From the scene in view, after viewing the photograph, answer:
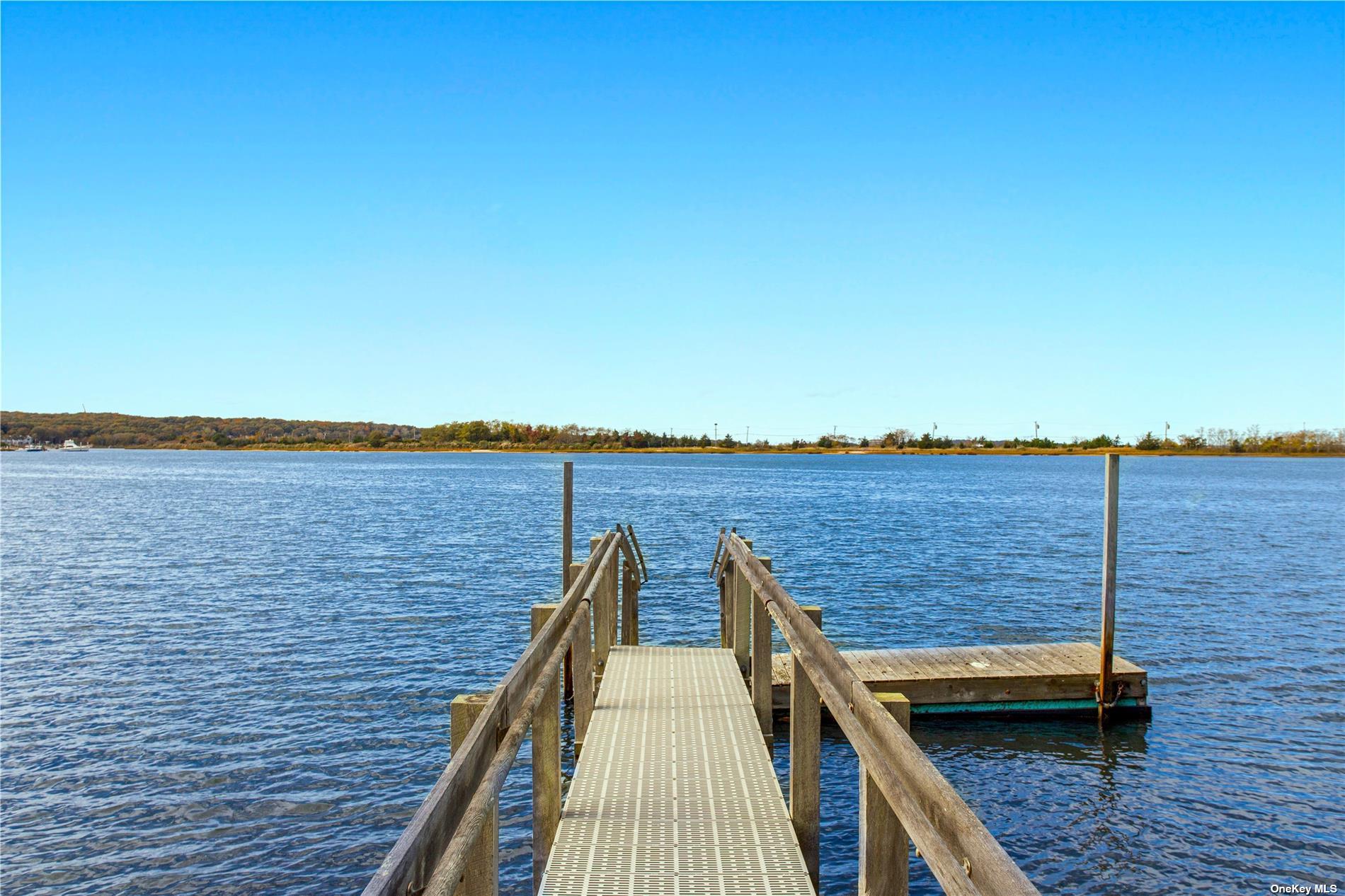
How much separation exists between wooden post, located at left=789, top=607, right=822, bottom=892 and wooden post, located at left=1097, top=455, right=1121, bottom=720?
8528 mm

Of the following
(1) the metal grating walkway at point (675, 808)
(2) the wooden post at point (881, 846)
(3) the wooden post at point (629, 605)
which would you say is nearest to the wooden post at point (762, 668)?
(1) the metal grating walkway at point (675, 808)

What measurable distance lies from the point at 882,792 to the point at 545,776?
2234mm

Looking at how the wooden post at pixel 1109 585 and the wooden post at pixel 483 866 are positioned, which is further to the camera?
the wooden post at pixel 1109 585

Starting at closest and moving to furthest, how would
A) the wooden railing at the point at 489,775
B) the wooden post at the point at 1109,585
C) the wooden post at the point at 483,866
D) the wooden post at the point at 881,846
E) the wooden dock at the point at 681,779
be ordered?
the wooden railing at the point at 489,775 < the wooden dock at the point at 681,779 < the wooden post at the point at 483,866 < the wooden post at the point at 881,846 < the wooden post at the point at 1109,585

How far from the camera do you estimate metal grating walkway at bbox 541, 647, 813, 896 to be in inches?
181

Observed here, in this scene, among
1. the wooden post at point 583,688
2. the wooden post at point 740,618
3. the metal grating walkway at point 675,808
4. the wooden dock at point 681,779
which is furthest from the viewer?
the wooden post at point 740,618

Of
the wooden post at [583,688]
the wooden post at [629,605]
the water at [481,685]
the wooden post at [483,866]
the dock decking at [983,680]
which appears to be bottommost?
the water at [481,685]

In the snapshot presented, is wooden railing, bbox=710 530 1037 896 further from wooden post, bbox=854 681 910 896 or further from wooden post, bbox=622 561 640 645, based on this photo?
wooden post, bbox=622 561 640 645

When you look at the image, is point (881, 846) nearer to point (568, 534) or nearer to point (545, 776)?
point (545, 776)

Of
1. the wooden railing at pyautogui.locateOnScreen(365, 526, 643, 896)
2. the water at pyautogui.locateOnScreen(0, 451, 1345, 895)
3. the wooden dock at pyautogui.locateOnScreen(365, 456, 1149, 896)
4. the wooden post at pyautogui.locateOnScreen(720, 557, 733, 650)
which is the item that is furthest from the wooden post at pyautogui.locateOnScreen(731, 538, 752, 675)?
the wooden railing at pyautogui.locateOnScreen(365, 526, 643, 896)

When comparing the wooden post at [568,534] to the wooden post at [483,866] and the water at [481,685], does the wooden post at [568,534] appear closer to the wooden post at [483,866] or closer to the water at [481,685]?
the water at [481,685]

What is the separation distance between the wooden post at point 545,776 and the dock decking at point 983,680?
7.15 metres

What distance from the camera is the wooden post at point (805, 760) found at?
5.12 m

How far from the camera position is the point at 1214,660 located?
Answer: 1725 cm
